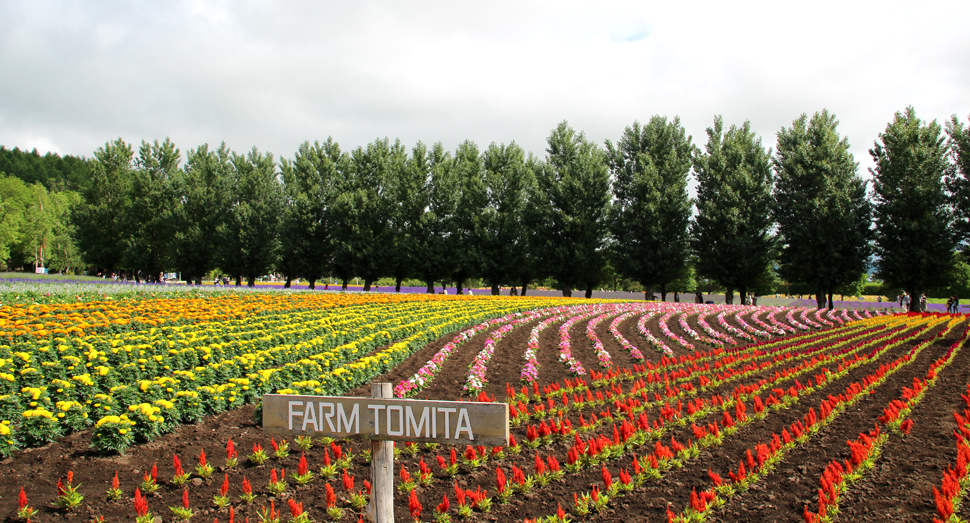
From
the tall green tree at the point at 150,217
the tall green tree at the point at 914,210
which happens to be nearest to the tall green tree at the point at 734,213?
the tall green tree at the point at 914,210

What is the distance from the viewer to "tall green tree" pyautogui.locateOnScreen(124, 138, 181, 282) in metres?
49.8

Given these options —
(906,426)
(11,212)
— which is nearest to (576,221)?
(906,426)

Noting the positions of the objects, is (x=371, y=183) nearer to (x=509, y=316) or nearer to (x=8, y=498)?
(x=509, y=316)

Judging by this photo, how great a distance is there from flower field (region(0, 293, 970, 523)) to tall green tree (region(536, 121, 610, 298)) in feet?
90.5

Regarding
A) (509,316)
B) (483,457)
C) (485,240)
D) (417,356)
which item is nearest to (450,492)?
(483,457)

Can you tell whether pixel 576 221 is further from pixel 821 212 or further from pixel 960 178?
pixel 960 178

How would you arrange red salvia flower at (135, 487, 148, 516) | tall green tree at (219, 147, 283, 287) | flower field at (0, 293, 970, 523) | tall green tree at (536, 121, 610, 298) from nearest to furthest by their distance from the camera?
red salvia flower at (135, 487, 148, 516), flower field at (0, 293, 970, 523), tall green tree at (536, 121, 610, 298), tall green tree at (219, 147, 283, 287)

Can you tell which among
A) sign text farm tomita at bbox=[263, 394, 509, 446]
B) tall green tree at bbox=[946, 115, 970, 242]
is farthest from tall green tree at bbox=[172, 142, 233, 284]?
tall green tree at bbox=[946, 115, 970, 242]

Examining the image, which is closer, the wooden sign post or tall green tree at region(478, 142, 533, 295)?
the wooden sign post

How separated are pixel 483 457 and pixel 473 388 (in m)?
3.47

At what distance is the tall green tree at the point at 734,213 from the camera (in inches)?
1583

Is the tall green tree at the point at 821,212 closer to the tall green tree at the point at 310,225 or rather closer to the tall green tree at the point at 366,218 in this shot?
the tall green tree at the point at 366,218

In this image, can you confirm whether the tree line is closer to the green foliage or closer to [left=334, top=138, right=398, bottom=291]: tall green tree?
[left=334, top=138, right=398, bottom=291]: tall green tree

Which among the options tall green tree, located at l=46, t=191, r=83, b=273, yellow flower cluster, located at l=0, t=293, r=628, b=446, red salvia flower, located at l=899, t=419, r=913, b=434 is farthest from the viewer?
tall green tree, located at l=46, t=191, r=83, b=273
